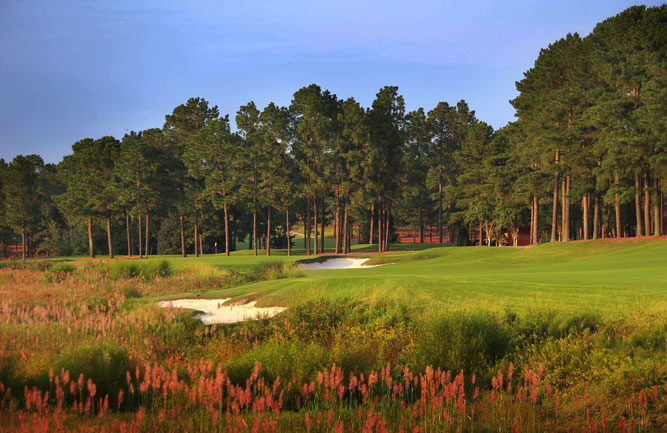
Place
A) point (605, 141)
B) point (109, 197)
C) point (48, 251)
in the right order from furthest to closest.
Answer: point (48, 251), point (109, 197), point (605, 141)

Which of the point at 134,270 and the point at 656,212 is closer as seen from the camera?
the point at 134,270

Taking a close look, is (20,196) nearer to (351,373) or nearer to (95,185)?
(95,185)

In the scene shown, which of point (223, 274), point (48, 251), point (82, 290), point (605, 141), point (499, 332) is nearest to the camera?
point (499, 332)

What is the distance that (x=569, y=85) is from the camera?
4881cm

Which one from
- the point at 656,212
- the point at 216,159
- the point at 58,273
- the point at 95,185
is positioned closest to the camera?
the point at 58,273

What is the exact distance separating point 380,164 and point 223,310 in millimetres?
42974

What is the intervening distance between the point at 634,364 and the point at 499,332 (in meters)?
2.33

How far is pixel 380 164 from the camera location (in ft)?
182

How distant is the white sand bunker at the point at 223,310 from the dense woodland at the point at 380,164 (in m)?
36.1

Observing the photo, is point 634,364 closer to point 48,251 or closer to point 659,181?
point 659,181

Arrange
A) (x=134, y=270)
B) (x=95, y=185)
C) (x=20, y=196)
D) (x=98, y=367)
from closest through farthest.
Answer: (x=98, y=367) → (x=134, y=270) → (x=95, y=185) → (x=20, y=196)

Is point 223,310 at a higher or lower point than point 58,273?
lower

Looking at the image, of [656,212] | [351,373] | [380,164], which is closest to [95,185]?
[380,164]

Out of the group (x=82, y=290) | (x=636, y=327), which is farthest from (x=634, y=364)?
(x=82, y=290)
